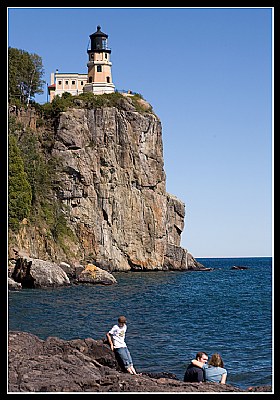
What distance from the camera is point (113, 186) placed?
241ft

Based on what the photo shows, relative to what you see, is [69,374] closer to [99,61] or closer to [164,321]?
[164,321]

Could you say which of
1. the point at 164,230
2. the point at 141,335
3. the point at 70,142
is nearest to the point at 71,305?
the point at 141,335

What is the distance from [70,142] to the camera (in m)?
70.3

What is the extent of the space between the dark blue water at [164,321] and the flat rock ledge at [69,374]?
15.3ft

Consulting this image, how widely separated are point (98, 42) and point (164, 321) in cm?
6022

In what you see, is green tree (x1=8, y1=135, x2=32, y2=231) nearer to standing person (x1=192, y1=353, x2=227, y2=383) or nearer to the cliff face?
the cliff face

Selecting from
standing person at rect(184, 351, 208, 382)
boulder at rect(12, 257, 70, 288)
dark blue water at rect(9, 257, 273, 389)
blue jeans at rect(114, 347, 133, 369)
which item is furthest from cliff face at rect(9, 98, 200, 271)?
standing person at rect(184, 351, 208, 382)

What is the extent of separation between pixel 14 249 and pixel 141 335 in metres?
30.7

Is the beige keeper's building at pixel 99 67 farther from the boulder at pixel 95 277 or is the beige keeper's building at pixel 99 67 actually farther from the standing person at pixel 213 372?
the standing person at pixel 213 372

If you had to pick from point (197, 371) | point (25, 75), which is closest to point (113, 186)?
point (25, 75)

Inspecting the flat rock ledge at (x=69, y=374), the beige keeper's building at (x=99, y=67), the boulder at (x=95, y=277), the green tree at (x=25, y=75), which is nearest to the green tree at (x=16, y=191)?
the boulder at (x=95, y=277)

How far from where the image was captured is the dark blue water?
21406 millimetres
